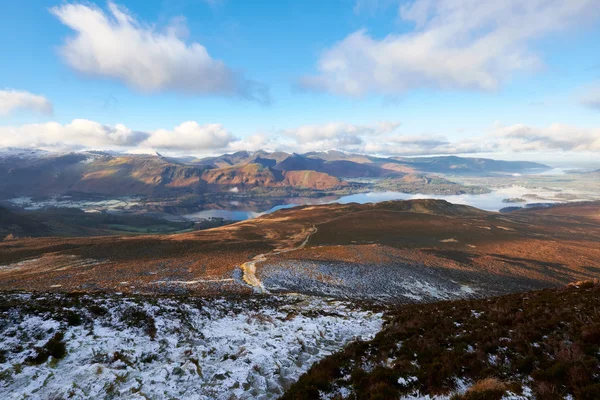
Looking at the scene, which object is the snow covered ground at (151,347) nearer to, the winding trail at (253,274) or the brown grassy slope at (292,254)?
the winding trail at (253,274)

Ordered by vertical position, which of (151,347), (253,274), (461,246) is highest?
(151,347)

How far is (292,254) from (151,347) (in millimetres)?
38276

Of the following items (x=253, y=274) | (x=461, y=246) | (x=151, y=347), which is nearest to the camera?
(x=151, y=347)

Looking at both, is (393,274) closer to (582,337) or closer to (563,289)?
(563,289)

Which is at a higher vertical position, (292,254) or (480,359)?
(480,359)

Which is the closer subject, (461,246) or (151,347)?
(151,347)

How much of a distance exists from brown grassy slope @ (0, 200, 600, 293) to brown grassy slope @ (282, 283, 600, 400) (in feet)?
67.0

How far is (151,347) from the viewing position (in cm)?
1251

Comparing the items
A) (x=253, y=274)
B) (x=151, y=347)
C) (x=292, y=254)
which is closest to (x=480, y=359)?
(x=151, y=347)

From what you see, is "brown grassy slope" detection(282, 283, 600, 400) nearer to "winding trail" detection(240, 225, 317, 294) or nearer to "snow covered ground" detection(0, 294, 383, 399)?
"snow covered ground" detection(0, 294, 383, 399)

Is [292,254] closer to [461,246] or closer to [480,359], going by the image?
[480,359]

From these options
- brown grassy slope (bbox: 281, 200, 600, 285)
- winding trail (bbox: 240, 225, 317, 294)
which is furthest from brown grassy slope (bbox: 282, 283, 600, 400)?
brown grassy slope (bbox: 281, 200, 600, 285)

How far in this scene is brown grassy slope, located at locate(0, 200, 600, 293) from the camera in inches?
1350

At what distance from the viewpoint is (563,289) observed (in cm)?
2177
